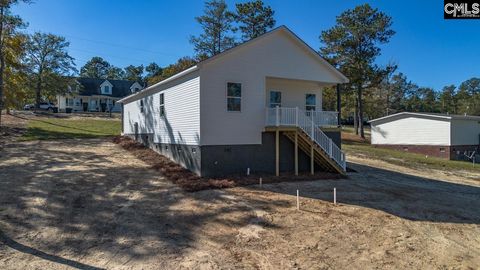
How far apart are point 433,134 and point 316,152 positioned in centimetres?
2021

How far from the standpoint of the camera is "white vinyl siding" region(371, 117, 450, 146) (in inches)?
1239

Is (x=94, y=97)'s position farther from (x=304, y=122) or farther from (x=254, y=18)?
(x=304, y=122)

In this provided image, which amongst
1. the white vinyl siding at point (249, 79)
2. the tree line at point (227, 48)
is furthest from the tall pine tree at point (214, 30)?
the white vinyl siding at point (249, 79)

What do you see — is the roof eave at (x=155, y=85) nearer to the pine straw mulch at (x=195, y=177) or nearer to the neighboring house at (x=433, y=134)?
the pine straw mulch at (x=195, y=177)

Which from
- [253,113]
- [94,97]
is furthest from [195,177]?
[94,97]

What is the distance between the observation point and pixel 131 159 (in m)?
18.2

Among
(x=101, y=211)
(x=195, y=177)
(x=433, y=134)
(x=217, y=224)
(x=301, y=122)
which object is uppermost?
(x=301, y=122)

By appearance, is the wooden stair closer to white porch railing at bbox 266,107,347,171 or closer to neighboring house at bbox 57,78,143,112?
white porch railing at bbox 266,107,347,171

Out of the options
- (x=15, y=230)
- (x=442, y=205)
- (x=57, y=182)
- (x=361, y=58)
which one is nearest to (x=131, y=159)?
(x=57, y=182)

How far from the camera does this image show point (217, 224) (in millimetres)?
9695

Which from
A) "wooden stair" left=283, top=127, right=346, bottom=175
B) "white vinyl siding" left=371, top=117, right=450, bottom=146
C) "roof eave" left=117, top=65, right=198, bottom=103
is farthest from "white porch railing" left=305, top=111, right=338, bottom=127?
"white vinyl siding" left=371, top=117, right=450, bottom=146

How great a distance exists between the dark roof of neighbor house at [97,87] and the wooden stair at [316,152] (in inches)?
1822

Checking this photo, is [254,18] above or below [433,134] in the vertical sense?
above

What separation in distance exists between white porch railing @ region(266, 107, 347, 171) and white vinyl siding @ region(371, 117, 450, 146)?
19046 millimetres
